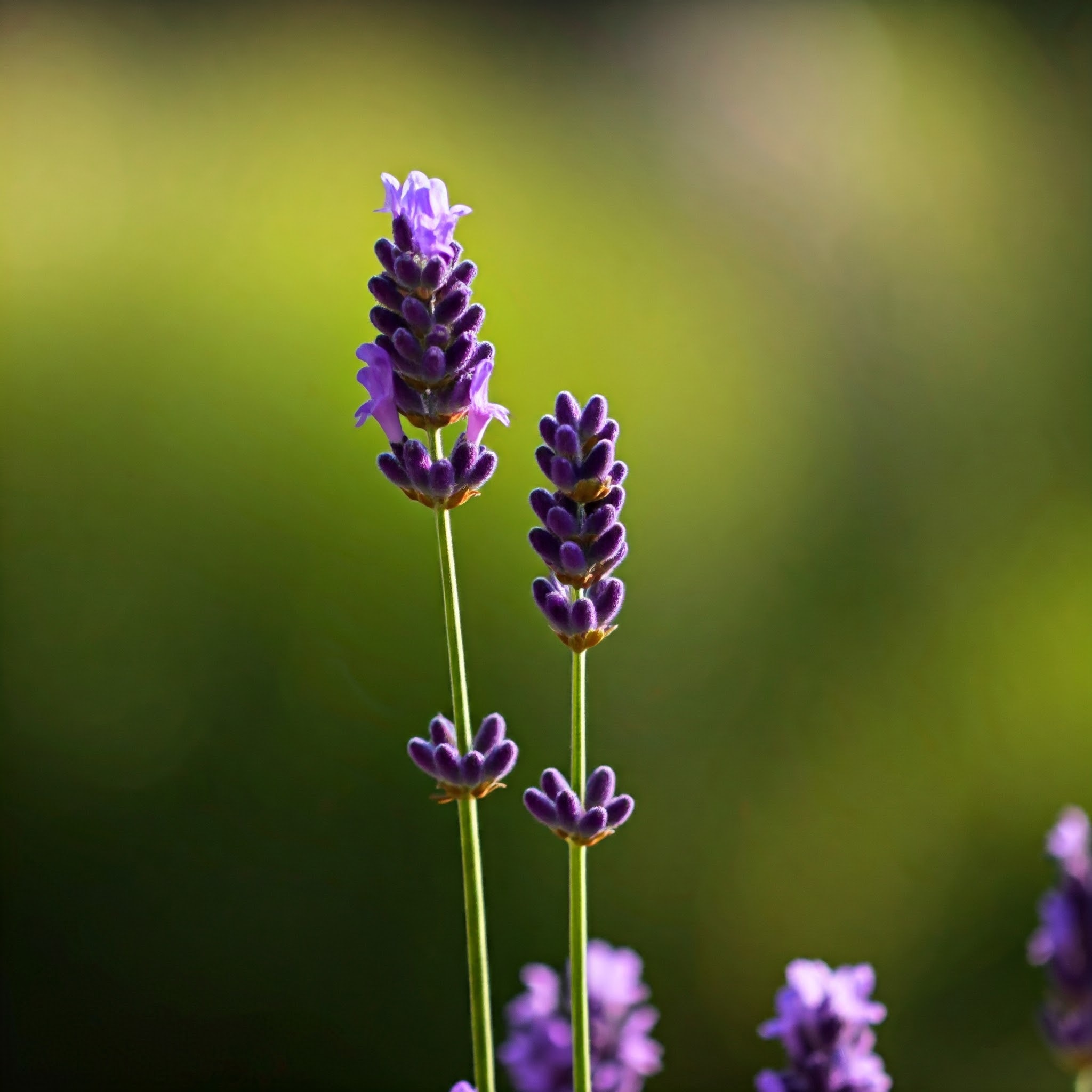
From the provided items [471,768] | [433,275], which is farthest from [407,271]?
[471,768]

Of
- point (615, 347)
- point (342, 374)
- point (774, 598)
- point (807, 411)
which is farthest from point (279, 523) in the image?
point (807, 411)

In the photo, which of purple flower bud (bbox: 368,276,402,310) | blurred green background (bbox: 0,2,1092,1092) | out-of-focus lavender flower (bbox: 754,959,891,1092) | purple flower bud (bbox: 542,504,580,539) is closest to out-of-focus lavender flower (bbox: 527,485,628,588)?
purple flower bud (bbox: 542,504,580,539)

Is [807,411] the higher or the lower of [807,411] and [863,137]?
the lower

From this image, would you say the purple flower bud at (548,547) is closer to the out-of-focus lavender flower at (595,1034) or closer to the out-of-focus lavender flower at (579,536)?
the out-of-focus lavender flower at (579,536)

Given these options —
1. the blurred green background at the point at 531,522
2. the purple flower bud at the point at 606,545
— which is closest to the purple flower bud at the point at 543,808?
the purple flower bud at the point at 606,545

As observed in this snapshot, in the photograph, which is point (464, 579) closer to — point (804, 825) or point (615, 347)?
point (615, 347)

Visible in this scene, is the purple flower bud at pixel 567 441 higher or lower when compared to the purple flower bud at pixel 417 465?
higher

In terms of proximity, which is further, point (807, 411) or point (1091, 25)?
point (1091, 25)
